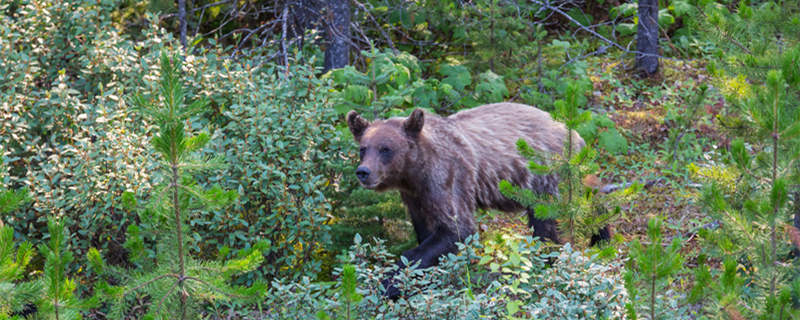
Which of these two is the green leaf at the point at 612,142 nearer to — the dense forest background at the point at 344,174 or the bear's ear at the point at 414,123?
the dense forest background at the point at 344,174

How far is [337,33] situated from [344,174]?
2588 millimetres

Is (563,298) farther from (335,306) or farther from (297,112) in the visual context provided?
(297,112)

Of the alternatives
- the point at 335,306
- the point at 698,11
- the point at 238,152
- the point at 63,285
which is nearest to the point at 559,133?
the point at 698,11

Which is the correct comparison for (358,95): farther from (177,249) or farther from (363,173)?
(177,249)

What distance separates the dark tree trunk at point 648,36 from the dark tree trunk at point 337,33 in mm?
3917

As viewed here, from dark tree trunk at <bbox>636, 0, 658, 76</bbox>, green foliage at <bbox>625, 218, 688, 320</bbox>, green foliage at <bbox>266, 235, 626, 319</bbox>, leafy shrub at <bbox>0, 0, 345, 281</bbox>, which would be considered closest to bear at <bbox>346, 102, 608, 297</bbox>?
leafy shrub at <bbox>0, 0, 345, 281</bbox>

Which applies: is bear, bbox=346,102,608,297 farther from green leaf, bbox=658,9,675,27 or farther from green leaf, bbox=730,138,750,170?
green leaf, bbox=658,9,675,27

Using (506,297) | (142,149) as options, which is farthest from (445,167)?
(142,149)

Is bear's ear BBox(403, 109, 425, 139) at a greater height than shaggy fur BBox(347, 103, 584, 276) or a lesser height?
greater

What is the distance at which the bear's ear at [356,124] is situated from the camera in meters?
6.50

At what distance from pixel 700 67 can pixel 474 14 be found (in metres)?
3.69

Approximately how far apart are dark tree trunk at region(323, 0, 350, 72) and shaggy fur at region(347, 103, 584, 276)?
2.38 m

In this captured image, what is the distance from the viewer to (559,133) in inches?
282

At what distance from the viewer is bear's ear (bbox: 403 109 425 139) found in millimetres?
6241
